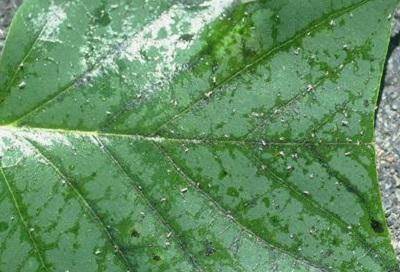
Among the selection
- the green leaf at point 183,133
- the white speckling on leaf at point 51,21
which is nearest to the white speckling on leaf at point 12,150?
the green leaf at point 183,133

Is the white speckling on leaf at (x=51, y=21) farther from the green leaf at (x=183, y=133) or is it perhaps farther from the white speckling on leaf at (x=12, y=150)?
the white speckling on leaf at (x=12, y=150)

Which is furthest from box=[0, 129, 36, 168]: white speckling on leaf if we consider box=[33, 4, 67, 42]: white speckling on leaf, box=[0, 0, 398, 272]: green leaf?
box=[33, 4, 67, 42]: white speckling on leaf

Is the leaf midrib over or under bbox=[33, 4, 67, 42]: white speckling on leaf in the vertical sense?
under

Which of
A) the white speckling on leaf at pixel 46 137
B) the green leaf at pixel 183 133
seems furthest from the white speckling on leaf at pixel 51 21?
the white speckling on leaf at pixel 46 137

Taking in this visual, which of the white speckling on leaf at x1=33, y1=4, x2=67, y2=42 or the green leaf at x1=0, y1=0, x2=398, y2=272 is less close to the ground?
the white speckling on leaf at x1=33, y1=4, x2=67, y2=42

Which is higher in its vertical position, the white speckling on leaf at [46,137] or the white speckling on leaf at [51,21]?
the white speckling on leaf at [51,21]

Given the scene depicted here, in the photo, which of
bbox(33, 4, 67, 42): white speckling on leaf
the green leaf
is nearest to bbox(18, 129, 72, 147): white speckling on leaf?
the green leaf

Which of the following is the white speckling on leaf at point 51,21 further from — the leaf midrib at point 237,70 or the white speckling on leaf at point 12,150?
the white speckling on leaf at point 12,150

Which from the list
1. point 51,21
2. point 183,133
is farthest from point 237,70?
point 51,21

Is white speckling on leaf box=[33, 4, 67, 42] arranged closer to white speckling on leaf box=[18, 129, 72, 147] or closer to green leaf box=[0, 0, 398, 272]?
green leaf box=[0, 0, 398, 272]

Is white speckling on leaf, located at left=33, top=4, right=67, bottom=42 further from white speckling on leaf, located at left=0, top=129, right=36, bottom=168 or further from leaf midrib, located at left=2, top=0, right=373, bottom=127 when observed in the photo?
white speckling on leaf, located at left=0, top=129, right=36, bottom=168
